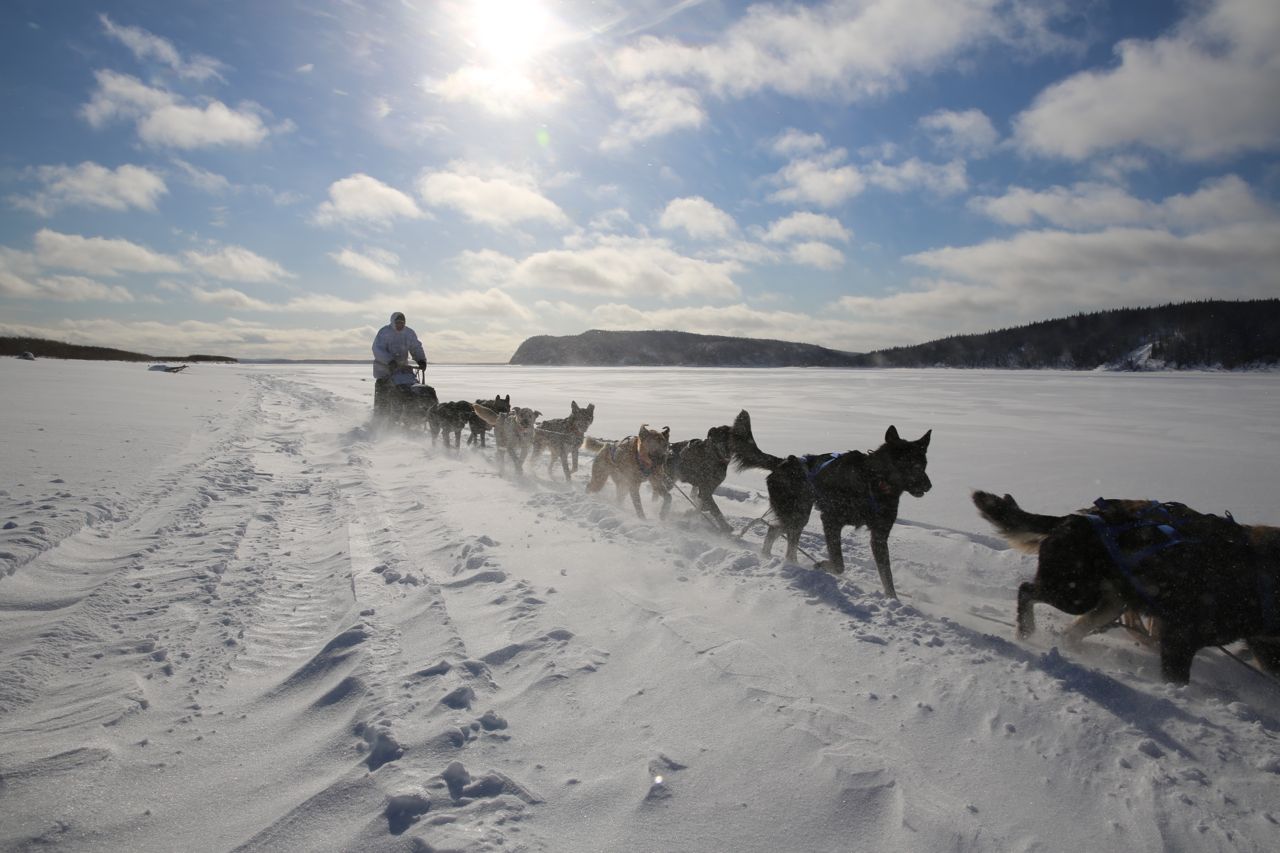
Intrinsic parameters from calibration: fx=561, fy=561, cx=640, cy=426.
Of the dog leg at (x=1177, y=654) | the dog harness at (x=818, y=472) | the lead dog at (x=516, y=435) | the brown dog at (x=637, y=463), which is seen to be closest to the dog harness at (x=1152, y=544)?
the dog leg at (x=1177, y=654)

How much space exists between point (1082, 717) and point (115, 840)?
391 cm

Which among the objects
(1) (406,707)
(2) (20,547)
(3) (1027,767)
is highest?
(2) (20,547)

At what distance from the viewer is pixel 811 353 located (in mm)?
122875

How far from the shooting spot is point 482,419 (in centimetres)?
1156

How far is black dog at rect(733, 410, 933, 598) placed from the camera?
4465mm

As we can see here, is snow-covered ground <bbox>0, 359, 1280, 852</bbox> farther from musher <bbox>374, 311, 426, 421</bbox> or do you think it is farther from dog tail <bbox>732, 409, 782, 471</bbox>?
musher <bbox>374, 311, 426, 421</bbox>

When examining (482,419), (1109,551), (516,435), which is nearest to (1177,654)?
(1109,551)

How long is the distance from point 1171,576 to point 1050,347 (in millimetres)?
117950

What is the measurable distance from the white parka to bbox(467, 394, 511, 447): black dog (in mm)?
2967

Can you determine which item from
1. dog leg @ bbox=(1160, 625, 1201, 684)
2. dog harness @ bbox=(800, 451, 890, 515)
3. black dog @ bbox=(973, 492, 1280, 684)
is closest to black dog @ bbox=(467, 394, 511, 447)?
dog harness @ bbox=(800, 451, 890, 515)

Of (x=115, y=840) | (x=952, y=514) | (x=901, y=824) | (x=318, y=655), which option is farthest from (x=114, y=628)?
(x=952, y=514)

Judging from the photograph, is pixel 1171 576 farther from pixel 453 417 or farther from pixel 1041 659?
pixel 453 417

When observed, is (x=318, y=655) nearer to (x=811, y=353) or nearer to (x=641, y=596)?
(x=641, y=596)

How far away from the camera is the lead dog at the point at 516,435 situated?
32.1 ft
